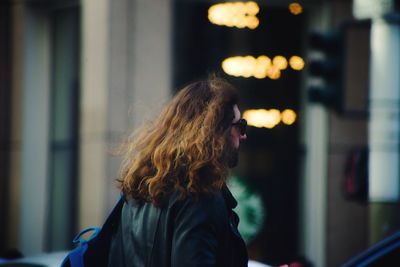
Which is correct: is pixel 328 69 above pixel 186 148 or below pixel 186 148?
above

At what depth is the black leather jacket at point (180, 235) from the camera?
251cm

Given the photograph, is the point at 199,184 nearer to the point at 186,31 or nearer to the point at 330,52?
the point at 330,52

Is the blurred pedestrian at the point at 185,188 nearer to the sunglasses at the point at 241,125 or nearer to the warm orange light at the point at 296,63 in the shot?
the sunglasses at the point at 241,125

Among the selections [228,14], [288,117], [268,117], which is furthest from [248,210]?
[228,14]

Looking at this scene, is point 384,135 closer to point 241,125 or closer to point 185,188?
point 241,125

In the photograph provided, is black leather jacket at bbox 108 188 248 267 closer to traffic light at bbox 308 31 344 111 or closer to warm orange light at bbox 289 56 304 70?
traffic light at bbox 308 31 344 111

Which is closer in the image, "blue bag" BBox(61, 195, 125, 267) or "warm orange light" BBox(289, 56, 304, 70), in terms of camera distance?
"blue bag" BBox(61, 195, 125, 267)

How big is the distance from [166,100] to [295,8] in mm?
2225

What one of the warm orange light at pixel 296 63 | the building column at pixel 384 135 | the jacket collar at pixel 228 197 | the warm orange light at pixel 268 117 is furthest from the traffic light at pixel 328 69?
the jacket collar at pixel 228 197

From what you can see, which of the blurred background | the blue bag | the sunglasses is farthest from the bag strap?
the blurred background

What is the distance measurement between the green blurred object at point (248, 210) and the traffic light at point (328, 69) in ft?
8.45

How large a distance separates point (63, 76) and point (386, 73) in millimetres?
5354

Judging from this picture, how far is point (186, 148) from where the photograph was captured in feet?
8.79

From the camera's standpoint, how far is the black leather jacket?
2.51 metres
